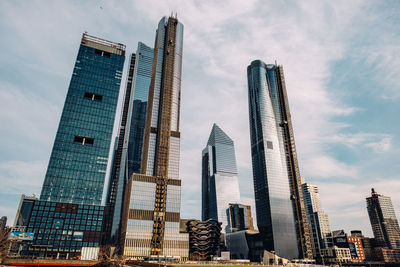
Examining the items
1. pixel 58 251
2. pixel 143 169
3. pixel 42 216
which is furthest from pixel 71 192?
pixel 143 169

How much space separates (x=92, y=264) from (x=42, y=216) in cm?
8825

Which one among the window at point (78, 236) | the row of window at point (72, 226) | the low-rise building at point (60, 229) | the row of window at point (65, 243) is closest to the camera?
the low-rise building at point (60, 229)

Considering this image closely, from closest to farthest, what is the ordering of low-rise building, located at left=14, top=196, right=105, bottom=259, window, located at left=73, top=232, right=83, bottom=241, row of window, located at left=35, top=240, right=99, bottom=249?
low-rise building, located at left=14, top=196, right=105, bottom=259, row of window, located at left=35, top=240, right=99, bottom=249, window, located at left=73, top=232, right=83, bottom=241

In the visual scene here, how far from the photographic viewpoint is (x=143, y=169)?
197875mm

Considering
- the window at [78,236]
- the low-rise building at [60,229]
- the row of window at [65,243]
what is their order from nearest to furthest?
the low-rise building at [60,229] < the row of window at [65,243] < the window at [78,236]

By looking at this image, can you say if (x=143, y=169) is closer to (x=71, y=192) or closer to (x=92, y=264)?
(x=71, y=192)

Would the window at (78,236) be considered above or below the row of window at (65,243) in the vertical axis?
above

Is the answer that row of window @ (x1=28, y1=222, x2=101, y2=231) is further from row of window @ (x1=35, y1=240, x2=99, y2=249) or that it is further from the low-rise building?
row of window @ (x1=35, y1=240, x2=99, y2=249)

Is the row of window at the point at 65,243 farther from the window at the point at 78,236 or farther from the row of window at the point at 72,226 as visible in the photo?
the row of window at the point at 72,226

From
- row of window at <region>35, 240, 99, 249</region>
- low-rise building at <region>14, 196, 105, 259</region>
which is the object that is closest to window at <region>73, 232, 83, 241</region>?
low-rise building at <region>14, 196, 105, 259</region>

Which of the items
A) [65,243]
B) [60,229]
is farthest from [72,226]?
[65,243]

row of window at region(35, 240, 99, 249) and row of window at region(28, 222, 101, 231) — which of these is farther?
row of window at region(28, 222, 101, 231)

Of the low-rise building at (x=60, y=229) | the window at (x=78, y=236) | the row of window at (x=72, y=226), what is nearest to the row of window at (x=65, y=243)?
→ the low-rise building at (x=60, y=229)

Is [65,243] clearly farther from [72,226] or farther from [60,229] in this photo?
[72,226]
